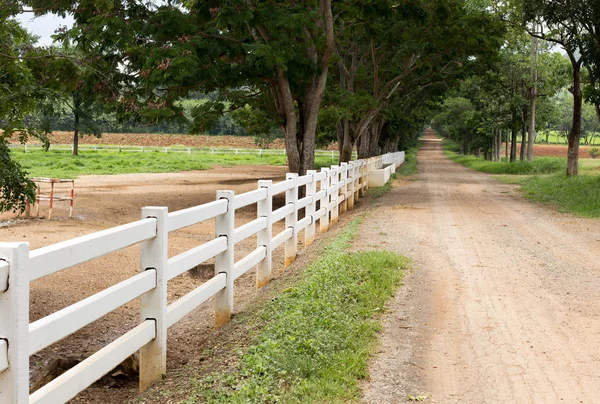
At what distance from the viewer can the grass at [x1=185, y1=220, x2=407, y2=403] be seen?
4.82 meters

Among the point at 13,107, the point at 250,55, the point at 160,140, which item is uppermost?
the point at 250,55

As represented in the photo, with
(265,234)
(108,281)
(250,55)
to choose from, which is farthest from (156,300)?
(250,55)

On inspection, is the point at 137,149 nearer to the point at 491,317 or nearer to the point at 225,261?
the point at 225,261

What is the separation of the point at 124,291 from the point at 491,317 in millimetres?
3835

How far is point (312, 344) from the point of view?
18.4 feet

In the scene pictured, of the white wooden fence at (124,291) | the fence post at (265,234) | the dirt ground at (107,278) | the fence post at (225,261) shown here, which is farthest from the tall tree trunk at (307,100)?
the fence post at (225,261)

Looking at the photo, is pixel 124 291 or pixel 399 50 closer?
pixel 124 291

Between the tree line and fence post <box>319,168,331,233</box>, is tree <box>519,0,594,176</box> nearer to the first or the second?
the tree line

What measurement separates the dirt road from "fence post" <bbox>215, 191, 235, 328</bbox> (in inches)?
62.7

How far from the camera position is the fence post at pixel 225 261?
7191 mm

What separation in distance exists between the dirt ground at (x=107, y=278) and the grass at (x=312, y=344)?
Result: 943 millimetres

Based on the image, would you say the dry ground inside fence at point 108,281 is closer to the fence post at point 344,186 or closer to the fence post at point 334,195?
the fence post at point 334,195

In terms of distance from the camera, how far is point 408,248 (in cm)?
1148

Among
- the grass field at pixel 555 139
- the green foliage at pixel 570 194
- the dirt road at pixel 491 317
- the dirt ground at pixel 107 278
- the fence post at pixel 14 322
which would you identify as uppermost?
the grass field at pixel 555 139
